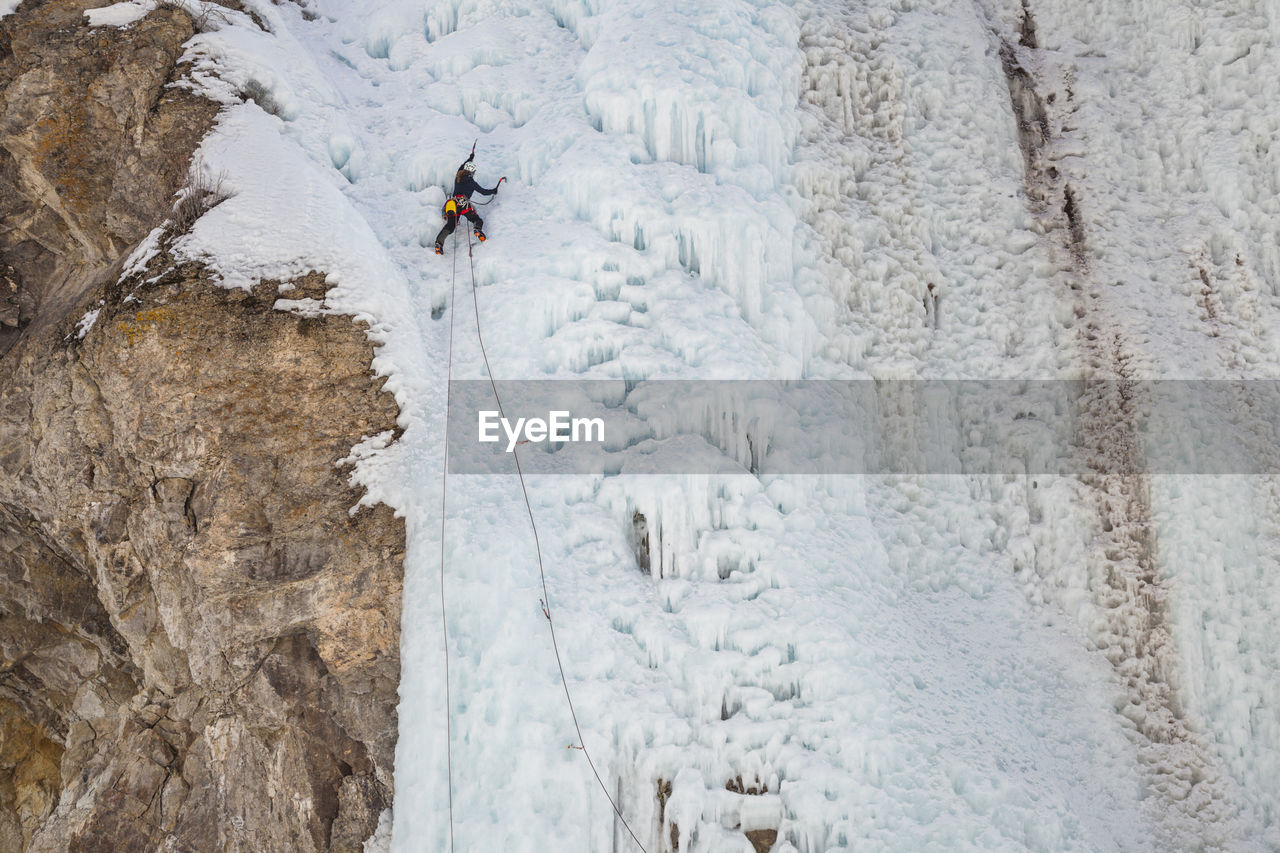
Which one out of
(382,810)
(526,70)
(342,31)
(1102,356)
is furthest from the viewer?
(342,31)

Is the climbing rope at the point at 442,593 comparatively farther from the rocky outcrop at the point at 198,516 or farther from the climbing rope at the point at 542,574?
the rocky outcrop at the point at 198,516

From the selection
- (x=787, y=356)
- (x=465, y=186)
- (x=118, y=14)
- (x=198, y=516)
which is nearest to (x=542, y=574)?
(x=198, y=516)

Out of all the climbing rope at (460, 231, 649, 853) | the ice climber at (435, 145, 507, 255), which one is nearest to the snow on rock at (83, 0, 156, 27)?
the ice climber at (435, 145, 507, 255)

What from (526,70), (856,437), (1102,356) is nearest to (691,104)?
(526,70)

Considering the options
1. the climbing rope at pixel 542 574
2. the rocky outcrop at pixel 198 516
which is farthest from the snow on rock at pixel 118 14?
the climbing rope at pixel 542 574

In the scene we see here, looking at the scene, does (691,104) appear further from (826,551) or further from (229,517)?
(229,517)
